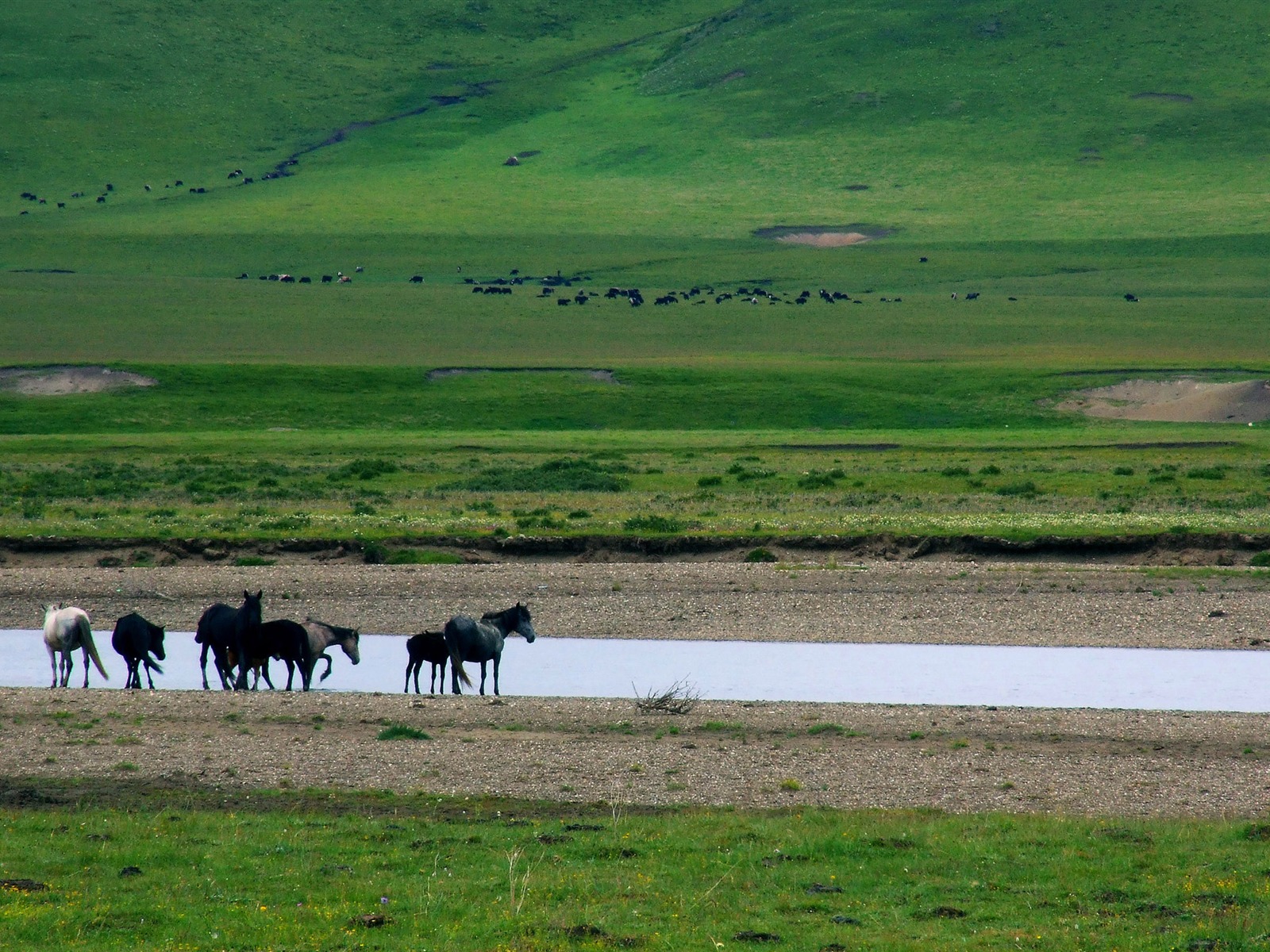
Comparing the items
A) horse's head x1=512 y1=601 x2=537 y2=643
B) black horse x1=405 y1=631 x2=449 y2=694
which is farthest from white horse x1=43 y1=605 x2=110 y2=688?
horse's head x1=512 y1=601 x2=537 y2=643

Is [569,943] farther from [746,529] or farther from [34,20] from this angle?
[34,20]

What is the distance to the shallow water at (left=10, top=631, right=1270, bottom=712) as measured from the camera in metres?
19.7

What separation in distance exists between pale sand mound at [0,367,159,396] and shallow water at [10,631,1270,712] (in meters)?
42.6

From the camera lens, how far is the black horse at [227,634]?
1897 cm

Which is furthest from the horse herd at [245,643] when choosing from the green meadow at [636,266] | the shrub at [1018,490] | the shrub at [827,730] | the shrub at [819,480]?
the shrub at [819,480]

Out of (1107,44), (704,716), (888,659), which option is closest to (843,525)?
(888,659)

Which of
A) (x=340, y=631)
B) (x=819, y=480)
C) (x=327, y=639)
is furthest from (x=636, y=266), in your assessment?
(x=327, y=639)

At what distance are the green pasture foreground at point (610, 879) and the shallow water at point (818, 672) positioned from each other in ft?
23.0

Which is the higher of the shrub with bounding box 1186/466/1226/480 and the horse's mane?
the shrub with bounding box 1186/466/1226/480

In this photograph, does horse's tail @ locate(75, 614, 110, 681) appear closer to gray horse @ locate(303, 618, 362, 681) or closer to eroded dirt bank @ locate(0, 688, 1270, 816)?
eroded dirt bank @ locate(0, 688, 1270, 816)

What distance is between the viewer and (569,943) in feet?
30.5

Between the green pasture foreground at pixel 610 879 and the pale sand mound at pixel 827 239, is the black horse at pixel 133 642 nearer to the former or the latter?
the green pasture foreground at pixel 610 879

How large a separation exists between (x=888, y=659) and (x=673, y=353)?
190 ft

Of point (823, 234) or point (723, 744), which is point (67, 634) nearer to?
point (723, 744)
